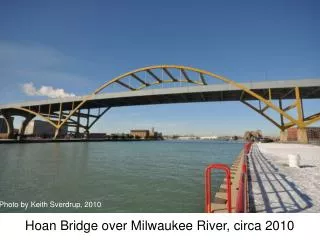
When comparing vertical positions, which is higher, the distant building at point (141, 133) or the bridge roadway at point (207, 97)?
the bridge roadway at point (207, 97)

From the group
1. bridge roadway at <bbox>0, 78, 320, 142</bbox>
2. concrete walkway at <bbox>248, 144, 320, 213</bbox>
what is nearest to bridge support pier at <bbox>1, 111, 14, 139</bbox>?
bridge roadway at <bbox>0, 78, 320, 142</bbox>

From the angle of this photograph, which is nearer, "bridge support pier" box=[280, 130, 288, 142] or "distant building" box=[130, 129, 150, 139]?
"bridge support pier" box=[280, 130, 288, 142]

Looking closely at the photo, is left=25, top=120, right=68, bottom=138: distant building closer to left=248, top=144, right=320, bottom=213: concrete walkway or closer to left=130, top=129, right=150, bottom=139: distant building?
left=130, top=129, right=150, bottom=139: distant building

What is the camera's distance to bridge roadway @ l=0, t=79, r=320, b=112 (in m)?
34.2

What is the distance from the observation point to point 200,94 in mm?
45688

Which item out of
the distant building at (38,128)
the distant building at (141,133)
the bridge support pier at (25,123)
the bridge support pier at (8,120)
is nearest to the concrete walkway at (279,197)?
the bridge support pier at (25,123)

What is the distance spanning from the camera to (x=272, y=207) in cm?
423

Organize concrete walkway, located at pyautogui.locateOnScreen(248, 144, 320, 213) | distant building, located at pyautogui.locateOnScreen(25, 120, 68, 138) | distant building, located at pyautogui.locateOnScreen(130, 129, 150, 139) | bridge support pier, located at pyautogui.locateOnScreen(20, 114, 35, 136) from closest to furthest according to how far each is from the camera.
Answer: concrete walkway, located at pyautogui.locateOnScreen(248, 144, 320, 213), bridge support pier, located at pyautogui.locateOnScreen(20, 114, 35, 136), distant building, located at pyautogui.locateOnScreen(25, 120, 68, 138), distant building, located at pyautogui.locateOnScreen(130, 129, 150, 139)

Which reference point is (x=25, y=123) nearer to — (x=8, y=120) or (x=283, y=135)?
(x=8, y=120)

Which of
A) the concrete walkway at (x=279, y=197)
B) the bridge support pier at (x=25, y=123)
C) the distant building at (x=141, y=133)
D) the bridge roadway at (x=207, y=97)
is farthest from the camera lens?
the distant building at (x=141, y=133)

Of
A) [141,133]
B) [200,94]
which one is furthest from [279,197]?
[141,133]

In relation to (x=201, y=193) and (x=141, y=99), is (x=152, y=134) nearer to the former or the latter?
(x=141, y=99)

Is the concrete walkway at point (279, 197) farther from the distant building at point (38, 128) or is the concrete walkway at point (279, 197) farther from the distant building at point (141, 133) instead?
the distant building at point (141, 133)

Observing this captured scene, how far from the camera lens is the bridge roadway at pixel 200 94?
34.2m
